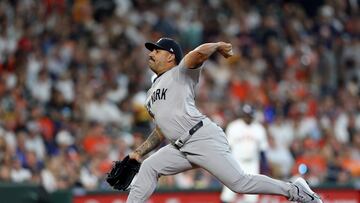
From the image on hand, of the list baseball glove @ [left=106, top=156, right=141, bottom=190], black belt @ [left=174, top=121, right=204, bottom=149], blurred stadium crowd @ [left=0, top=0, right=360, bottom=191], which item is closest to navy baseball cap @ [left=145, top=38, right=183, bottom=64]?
black belt @ [left=174, top=121, right=204, bottom=149]

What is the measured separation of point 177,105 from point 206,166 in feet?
1.93

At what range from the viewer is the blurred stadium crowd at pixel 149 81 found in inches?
605

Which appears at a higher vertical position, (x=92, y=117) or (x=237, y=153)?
(x=92, y=117)

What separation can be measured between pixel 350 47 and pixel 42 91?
22.1 ft

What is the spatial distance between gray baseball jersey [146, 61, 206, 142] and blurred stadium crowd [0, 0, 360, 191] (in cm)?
567

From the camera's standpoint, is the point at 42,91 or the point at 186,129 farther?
the point at 42,91

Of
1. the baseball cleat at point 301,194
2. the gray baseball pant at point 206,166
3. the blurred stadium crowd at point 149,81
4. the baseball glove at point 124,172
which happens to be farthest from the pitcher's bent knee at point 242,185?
the blurred stadium crowd at point 149,81

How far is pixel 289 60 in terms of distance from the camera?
19422mm

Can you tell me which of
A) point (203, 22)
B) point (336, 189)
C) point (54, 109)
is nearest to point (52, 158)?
point (54, 109)

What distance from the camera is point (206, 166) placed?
8.62 m

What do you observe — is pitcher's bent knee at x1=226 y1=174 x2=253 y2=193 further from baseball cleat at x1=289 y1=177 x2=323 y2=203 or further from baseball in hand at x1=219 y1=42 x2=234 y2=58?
baseball in hand at x1=219 y1=42 x2=234 y2=58

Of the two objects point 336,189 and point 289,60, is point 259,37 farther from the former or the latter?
point 336,189

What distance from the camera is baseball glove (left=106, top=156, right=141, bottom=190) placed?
9227mm

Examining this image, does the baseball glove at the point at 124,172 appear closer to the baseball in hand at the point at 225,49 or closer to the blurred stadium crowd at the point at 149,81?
the baseball in hand at the point at 225,49
